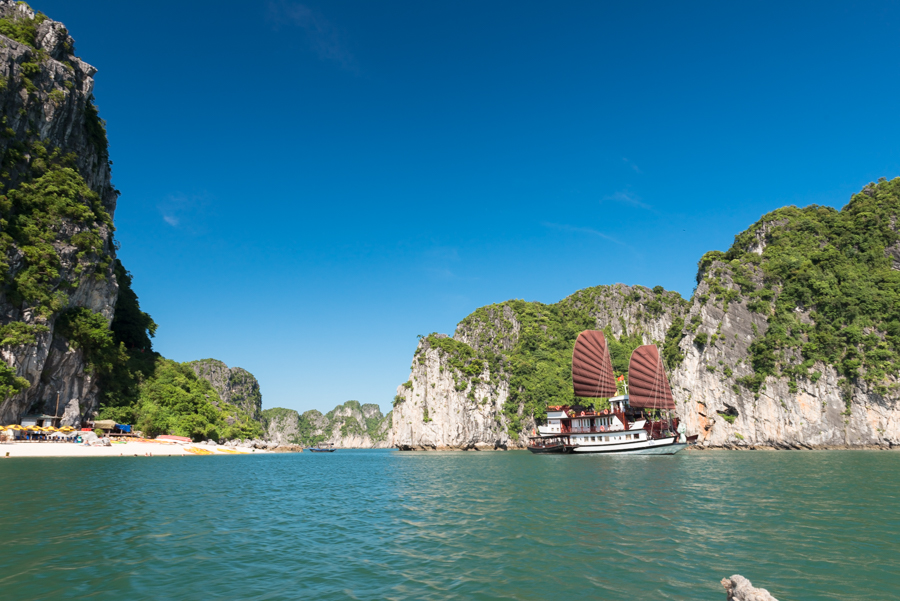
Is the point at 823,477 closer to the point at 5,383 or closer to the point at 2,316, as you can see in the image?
the point at 5,383

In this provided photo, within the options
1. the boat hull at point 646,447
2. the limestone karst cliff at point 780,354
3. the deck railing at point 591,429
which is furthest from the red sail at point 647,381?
the limestone karst cliff at point 780,354

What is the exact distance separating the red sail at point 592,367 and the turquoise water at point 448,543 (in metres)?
42.0

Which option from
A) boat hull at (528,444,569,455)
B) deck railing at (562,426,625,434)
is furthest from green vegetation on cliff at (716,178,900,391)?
boat hull at (528,444,569,455)

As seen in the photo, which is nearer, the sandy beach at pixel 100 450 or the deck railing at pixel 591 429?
the sandy beach at pixel 100 450

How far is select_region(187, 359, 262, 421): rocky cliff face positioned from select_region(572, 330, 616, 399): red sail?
13564 centimetres

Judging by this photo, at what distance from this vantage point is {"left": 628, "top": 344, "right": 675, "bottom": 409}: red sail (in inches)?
2355

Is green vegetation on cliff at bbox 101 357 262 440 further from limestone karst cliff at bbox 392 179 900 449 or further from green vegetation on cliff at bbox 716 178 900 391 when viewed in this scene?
green vegetation on cliff at bbox 716 178 900 391

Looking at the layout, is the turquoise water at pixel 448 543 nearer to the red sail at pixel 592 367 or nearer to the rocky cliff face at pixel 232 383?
the red sail at pixel 592 367

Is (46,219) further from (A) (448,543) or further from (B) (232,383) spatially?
(B) (232,383)

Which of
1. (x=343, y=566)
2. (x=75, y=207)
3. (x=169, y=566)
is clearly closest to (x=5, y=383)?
(x=75, y=207)

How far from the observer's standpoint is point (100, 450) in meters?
43.5

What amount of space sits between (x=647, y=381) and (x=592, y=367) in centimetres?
717

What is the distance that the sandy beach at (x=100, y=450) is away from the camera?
3620cm

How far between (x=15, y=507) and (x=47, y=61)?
177 feet
